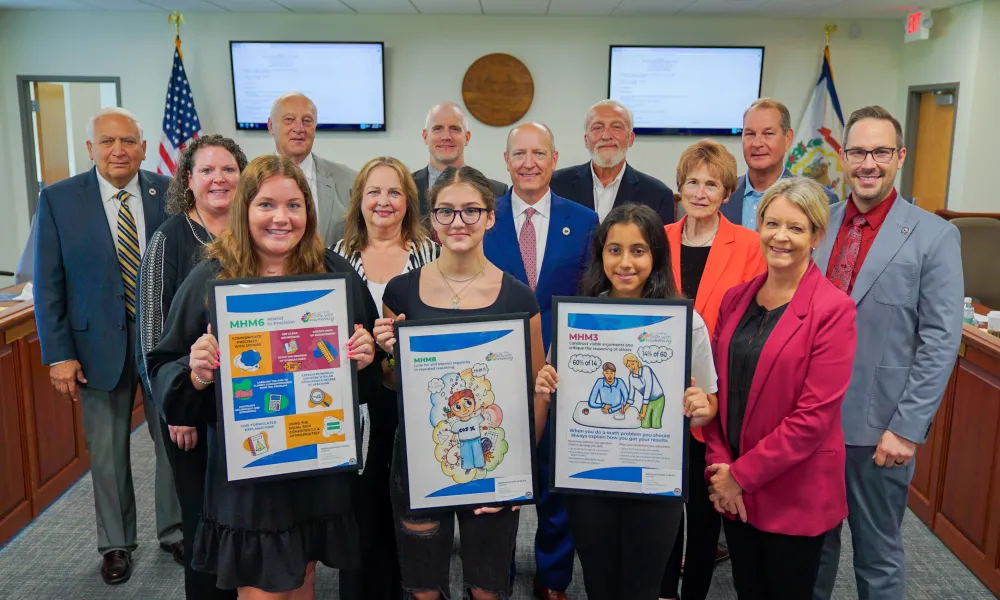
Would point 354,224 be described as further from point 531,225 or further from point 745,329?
point 745,329

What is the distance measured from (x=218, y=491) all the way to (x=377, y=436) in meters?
0.51

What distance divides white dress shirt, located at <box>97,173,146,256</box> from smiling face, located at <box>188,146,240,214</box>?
2.03 ft

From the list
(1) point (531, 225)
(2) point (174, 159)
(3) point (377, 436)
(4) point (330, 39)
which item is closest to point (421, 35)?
(4) point (330, 39)

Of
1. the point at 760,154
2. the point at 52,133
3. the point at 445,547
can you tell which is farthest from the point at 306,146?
the point at 52,133

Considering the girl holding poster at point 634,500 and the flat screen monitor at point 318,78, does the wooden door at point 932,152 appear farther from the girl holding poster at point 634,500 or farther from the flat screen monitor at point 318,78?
the girl holding poster at point 634,500

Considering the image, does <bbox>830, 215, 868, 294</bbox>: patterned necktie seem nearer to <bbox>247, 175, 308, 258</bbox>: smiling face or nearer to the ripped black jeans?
the ripped black jeans

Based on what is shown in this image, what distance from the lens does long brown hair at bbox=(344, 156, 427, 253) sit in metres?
2.58

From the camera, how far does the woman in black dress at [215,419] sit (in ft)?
5.91

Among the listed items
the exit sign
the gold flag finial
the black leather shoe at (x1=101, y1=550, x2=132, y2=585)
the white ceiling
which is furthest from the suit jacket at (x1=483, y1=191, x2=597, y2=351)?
the gold flag finial

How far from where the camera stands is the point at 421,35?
24.2 feet

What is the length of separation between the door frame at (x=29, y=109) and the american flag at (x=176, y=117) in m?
0.72

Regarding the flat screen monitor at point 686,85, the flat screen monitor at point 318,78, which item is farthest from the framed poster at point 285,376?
the flat screen monitor at point 686,85

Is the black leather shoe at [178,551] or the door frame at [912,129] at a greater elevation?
the door frame at [912,129]

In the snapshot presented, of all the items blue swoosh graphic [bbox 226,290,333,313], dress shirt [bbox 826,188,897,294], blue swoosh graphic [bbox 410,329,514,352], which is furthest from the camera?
dress shirt [bbox 826,188,897,294]
